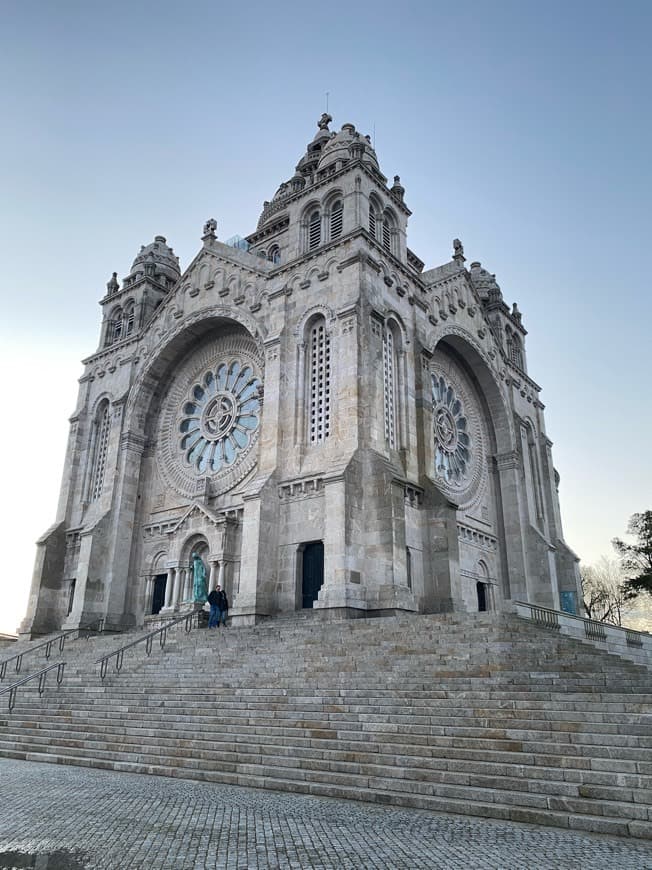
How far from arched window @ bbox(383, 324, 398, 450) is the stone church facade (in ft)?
0.40

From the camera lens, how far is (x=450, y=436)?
2992 cm

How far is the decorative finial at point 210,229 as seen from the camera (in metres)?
31.5

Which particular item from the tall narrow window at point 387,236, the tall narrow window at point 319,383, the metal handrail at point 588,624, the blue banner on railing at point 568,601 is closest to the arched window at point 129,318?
the tall narrow window at point 319,383

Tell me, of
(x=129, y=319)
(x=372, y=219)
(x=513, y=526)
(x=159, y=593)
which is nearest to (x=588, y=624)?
(x=513, y=526)

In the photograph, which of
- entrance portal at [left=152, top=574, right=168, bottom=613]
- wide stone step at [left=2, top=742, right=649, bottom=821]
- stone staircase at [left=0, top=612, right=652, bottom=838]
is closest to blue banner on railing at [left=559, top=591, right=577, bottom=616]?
stone staircase at [left=0, top=612, right=652, bottom=838]

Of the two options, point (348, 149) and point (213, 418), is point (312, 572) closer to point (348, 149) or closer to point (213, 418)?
point (213, 418)

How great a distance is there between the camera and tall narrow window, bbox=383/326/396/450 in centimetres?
2325

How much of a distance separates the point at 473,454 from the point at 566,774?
947 inches

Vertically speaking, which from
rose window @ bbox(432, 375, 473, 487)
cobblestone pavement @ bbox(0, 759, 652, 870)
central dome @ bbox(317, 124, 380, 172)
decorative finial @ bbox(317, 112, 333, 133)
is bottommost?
cobblestone pavement @ bbox(0, 759, 652, 870)

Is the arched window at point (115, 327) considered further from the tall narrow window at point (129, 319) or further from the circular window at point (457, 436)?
the circular window at point (457, 436)

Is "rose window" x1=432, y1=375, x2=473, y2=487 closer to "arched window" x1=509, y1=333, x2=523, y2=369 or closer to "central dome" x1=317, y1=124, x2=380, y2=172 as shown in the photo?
"arched window" x1=509, y1=333, x2=523, y2=369

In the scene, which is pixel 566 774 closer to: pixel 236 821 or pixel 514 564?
pixel 236 821

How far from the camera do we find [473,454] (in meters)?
31.5

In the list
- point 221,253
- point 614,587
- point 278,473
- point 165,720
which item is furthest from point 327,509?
point 614,587
